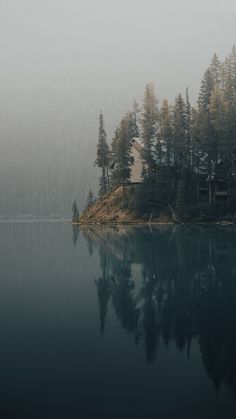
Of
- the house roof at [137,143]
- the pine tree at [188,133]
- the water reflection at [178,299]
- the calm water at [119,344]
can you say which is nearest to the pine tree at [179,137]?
the pine tree at [188,133]

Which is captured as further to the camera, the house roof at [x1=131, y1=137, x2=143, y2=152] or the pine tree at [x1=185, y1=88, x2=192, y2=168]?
the house roof at [x1=131, y1=137, x2=143, y2=152]

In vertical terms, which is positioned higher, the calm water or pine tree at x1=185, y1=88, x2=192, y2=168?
pine tree at x1=185, y1=88, x2=192, y2=168

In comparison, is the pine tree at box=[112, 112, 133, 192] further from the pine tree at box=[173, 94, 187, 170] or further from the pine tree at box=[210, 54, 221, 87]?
the pine tree at box=[210, 54, 221, 87]

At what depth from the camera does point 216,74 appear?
96.4m

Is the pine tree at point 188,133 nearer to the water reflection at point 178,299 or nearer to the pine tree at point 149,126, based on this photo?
the pine tree at point 149,126

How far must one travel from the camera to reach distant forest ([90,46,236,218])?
8212 centimetres

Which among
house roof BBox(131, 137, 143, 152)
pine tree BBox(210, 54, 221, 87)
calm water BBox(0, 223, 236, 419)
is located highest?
pine tree BBox(210, 54, 221, 87)

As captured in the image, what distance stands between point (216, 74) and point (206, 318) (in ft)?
285

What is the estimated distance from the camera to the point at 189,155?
89.2 metres

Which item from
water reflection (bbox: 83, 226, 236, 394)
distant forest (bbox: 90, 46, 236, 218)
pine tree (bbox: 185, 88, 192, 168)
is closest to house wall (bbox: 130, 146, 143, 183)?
distant forest (bbox: 90, 46, 236, 218)

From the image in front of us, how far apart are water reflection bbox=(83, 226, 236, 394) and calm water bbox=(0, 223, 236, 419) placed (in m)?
0.05

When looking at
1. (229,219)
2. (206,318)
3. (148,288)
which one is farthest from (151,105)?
(206,318)

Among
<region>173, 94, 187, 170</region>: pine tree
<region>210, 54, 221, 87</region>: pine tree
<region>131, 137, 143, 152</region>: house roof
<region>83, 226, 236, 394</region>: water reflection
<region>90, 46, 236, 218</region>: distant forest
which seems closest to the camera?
<region>83, 226, 236, 394</region>: water reflection

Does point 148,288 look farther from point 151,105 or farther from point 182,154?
point 151,105
